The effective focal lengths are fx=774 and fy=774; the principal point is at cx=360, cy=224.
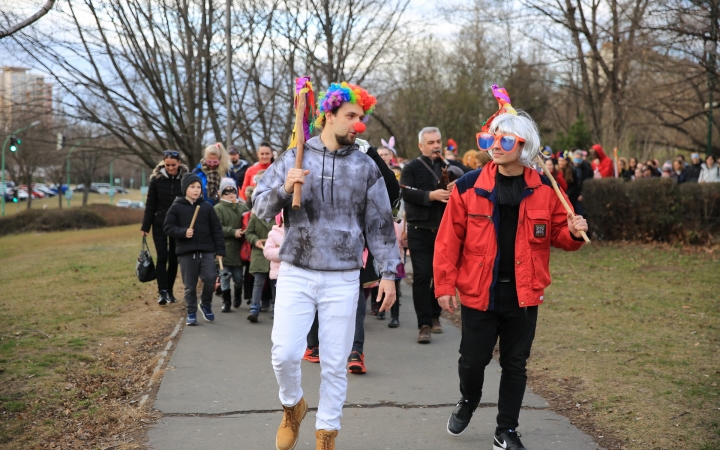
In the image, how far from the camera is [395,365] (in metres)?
6.81

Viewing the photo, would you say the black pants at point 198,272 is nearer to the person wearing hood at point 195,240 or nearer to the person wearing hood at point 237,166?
the person wearing hood at point 195,240

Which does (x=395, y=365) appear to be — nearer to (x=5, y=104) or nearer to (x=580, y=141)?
(x=5, y=104)

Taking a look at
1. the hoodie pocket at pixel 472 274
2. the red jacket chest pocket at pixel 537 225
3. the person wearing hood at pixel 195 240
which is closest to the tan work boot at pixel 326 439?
the hoodie pocket at pixel 472 274

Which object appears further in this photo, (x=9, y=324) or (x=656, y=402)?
(x=9, y=324)

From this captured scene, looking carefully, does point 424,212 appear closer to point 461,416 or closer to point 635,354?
point 635,354

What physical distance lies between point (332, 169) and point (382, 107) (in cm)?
2394

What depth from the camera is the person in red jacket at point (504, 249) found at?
176 inches

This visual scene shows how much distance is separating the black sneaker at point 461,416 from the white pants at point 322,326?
0.84m

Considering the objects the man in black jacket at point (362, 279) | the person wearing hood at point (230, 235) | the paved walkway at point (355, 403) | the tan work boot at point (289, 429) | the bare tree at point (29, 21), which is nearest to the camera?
the tan work boot at point (289, 429)

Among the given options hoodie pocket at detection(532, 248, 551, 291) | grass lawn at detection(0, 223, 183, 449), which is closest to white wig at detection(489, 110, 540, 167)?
hoodie pocket at detection(532, 248, 551, 291)

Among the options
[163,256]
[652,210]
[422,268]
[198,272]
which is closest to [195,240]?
[198,272]

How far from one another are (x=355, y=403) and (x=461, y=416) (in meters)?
1.04

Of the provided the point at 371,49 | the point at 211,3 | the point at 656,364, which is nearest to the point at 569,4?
the point at 371,49

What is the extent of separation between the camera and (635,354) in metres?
7.01
